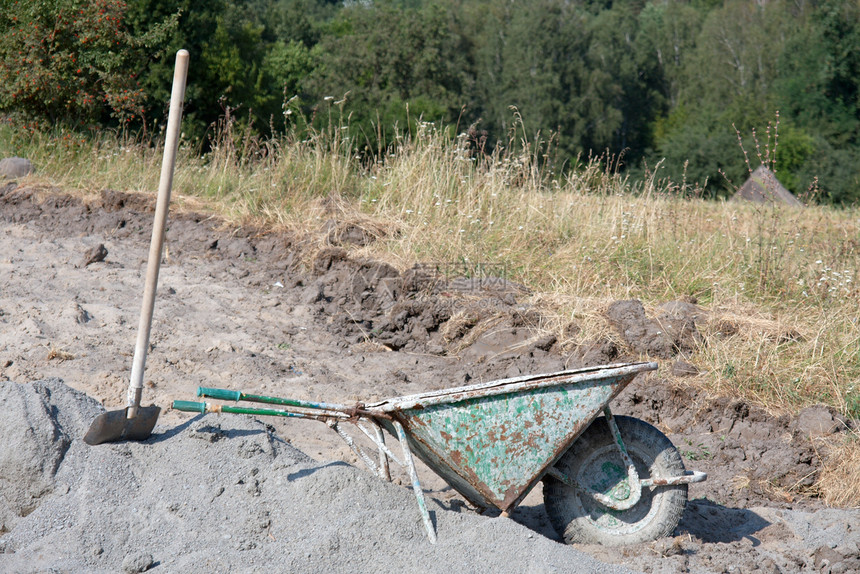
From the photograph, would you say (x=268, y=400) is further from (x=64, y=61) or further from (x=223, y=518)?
(x=64, y=61)

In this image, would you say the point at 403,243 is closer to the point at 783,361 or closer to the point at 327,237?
the point at 327,237

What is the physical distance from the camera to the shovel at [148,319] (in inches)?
116

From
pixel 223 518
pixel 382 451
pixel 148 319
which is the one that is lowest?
pixel 223 518

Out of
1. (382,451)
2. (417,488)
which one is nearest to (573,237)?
(382,451)

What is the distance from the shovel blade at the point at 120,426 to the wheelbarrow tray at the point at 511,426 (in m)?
1.01

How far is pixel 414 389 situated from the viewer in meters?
4.87

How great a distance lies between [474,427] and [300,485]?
2.44 ft

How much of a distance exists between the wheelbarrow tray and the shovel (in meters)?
1.00

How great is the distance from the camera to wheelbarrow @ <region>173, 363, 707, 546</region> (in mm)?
2904

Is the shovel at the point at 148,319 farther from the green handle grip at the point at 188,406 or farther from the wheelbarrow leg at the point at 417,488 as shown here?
the wheelbarrow leg at the point at 417,488

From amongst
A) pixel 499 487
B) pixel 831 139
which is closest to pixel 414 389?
pixel 499 487

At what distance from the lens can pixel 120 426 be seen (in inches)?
123

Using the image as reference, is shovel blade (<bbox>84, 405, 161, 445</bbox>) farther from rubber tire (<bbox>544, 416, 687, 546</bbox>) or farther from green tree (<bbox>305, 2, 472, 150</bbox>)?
green tree (<bbox>305, 2, 472, 150</bbox>)

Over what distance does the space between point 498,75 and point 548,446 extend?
41622 mm
